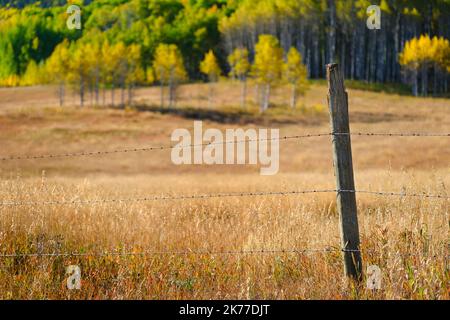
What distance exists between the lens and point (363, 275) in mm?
5262

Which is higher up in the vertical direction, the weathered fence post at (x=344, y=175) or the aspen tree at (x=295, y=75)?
the weathered fence post at (x=344, y=175)

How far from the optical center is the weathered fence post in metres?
5.17

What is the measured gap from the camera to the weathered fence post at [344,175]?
5168 millimetres

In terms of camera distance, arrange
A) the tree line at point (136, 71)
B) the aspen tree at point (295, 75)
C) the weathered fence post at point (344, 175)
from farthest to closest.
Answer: the aspen tree at point (295, 75)
the tree line at point (136, 71)
the weathered fence post at point (344, 175)

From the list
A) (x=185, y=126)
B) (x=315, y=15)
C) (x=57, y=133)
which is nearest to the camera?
(x=57, y=133)

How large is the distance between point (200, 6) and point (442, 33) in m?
49.6

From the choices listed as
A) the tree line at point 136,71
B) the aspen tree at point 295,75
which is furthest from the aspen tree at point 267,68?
the aspen tree at point 295,75

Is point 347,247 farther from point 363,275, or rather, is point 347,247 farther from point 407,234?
point 407,234

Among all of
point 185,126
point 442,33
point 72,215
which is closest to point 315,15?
point 442,33

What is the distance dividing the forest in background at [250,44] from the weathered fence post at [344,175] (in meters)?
58.6

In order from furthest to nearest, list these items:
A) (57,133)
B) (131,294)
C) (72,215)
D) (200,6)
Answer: (200,6) → (57,133) → (72,215) → (131,294)

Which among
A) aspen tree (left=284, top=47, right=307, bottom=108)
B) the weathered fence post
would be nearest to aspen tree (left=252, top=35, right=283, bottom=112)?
aspen tree (left=284, top=47, right=307, bottom=108)

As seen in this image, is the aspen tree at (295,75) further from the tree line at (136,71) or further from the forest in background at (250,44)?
the forest in background at (250,44)
